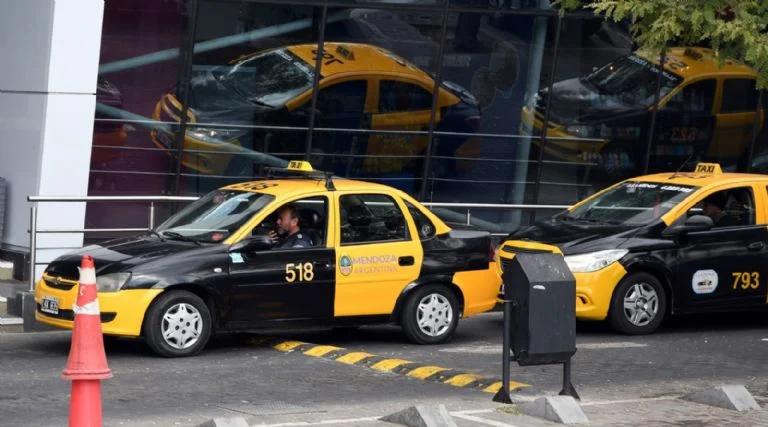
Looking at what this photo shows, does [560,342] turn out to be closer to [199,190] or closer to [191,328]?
[191,328]

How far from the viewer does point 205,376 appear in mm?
12055

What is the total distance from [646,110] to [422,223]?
35.1 feet

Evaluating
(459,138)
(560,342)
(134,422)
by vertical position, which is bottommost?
(134,422)

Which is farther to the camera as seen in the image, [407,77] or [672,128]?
[672,128]

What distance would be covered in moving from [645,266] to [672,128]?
31.7 ft

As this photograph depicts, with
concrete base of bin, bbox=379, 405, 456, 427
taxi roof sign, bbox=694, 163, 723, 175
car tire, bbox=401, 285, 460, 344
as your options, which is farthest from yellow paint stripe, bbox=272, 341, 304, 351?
taxi roof sign, bbox=694, 163, 723, 175

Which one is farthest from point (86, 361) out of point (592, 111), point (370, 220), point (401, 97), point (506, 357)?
point (592, 111)

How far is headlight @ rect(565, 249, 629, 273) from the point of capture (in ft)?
49.1

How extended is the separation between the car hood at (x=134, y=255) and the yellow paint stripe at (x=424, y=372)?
1.99 metres

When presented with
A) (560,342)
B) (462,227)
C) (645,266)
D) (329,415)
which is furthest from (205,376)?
(645,266)

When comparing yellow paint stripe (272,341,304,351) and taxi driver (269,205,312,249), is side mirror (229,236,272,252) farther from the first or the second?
yellow paint stripe (272,341,304,351)

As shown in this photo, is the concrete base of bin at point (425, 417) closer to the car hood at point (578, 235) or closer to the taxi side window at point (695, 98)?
the car hood at point (578, 235)

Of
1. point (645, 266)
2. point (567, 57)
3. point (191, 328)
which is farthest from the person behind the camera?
point (567, 57)

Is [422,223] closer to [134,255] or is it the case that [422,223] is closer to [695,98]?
[134,255]
